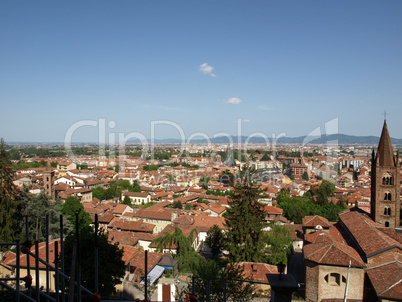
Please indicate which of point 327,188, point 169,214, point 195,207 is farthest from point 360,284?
point 327,188

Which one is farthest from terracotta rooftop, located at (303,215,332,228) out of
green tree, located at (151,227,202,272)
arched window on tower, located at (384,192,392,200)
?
green tree, located at (151,227,202,272)

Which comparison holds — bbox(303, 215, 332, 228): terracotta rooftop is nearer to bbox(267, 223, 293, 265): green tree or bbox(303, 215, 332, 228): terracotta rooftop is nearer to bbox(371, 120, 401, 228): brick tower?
bbox(371, 120, 401, 228): brick tower

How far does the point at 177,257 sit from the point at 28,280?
35.5ft

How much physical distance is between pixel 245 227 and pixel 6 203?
480 inches

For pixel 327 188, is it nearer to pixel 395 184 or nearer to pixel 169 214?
pixel 395 184

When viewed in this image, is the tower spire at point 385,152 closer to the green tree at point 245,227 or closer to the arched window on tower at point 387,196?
the arched window on tower at point 387,196

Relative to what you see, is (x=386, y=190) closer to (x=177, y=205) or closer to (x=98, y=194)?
(x=177, y=205)

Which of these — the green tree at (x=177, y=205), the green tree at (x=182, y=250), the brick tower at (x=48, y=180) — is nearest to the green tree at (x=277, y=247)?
the green tree at (x=182, y=250)

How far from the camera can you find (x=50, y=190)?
87.6ft

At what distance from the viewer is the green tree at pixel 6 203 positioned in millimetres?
12945

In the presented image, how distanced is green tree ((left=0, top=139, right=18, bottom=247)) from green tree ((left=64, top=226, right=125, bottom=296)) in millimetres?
8323

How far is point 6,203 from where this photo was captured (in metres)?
13.5

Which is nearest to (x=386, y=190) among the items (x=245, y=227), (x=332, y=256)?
(x=332, y=256)

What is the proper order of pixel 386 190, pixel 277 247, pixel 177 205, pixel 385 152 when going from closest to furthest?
pixel 277 247 → pixel 386 190 → pixel 385 152 → pixel 177 205
